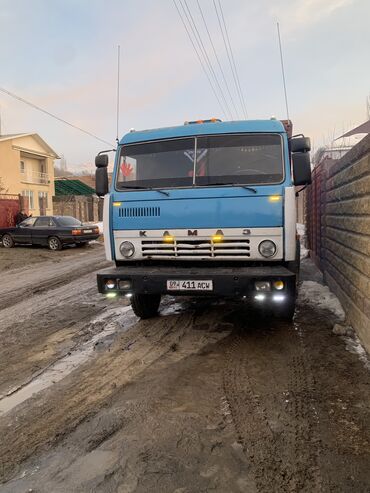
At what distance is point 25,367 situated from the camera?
4.53 m

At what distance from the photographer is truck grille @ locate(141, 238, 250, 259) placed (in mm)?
4906

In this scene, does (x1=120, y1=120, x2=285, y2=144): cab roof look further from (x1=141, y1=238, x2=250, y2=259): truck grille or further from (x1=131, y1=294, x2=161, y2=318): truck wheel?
(x1=131, y1=294, x2=161, y2=318): truck wheel

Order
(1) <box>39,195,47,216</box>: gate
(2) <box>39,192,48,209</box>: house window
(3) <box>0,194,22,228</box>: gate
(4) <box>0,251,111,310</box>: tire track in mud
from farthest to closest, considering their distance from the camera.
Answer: (2) <box>39,192,48,209</box>: house window → (1) <box>39,195,47,216</box>: gate → (3) <box>0,194,22,228</box>: gate → (4) <box>0,251,111,310</box>: tire track in mud

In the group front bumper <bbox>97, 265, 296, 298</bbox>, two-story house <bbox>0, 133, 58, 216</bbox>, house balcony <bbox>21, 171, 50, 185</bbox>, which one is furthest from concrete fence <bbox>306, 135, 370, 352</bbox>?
house balcony <bbox>21, 171, 50, 185</bbox>

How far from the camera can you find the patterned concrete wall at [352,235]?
4.57 metres

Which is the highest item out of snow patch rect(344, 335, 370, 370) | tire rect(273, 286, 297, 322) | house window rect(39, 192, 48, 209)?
house window rect(39, 192, 48, 209)

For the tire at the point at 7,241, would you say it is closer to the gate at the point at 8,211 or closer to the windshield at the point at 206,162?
the gate at the point at 8,211

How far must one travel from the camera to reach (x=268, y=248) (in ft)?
15.8

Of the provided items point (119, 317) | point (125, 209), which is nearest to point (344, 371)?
point (125, 209)

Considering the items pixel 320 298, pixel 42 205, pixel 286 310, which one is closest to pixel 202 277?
pixel 286 310

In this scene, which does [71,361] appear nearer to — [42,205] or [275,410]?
[275,410]

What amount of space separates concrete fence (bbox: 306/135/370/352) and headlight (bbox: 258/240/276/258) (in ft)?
3.33

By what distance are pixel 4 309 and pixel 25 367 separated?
3102 millimetres

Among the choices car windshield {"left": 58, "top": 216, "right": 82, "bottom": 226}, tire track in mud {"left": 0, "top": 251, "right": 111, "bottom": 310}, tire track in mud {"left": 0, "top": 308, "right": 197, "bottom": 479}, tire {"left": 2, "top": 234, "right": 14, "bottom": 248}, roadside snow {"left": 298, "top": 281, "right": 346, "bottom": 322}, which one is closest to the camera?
tire track in mud {"left": 0, "top": 308, "right": 197, "bottom": 479}
